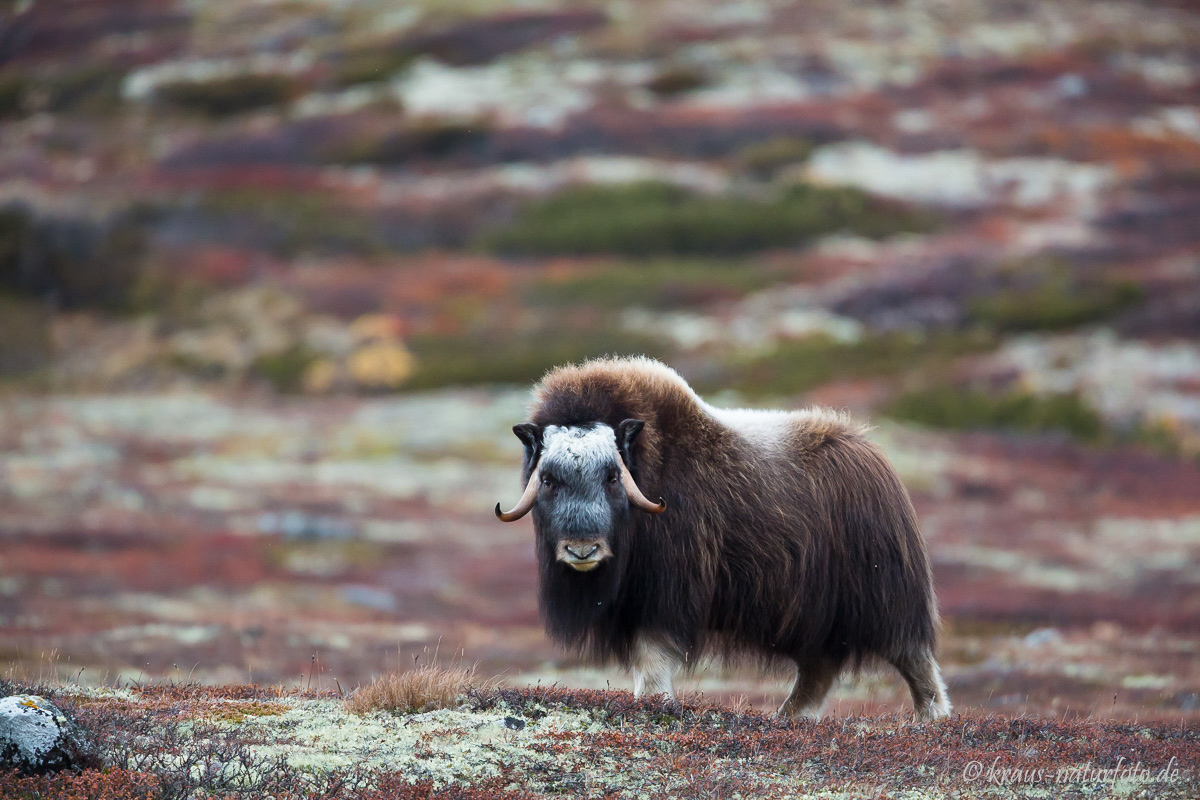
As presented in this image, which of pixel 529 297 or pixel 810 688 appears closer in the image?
pixel 810 688

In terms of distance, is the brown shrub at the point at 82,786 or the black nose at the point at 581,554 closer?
the brown shrub at the point at 82,786

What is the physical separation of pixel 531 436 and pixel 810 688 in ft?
7.59

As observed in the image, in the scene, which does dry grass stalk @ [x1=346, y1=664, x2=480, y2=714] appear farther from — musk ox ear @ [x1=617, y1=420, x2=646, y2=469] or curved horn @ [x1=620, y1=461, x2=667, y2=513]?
musk ox ear @ [x1=617, y1=420, x2=646, y2=469]

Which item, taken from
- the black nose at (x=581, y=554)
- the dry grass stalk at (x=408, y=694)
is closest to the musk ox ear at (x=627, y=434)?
the black nose at (x=581, y=554)

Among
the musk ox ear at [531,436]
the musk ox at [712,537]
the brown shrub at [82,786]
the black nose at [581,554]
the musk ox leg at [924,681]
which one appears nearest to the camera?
the brown shrub at [82,786]

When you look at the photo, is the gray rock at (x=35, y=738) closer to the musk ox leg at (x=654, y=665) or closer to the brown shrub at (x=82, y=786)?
the brown shrub at (x=82, y=786)

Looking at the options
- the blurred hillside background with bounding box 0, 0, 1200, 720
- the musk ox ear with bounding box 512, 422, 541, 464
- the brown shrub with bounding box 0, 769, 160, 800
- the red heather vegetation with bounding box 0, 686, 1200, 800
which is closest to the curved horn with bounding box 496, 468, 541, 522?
the musk ox ear with bounding box 512, 422, 541, 464

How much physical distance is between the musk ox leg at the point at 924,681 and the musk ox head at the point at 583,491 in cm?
190

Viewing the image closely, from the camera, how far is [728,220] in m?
36.1

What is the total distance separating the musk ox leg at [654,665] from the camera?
6312 millimetres

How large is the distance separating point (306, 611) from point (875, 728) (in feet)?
33.9

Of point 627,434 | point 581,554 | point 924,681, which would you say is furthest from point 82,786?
point 924,681

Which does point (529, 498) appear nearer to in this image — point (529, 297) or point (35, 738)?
point (35, 738)

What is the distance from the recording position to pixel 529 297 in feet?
106
